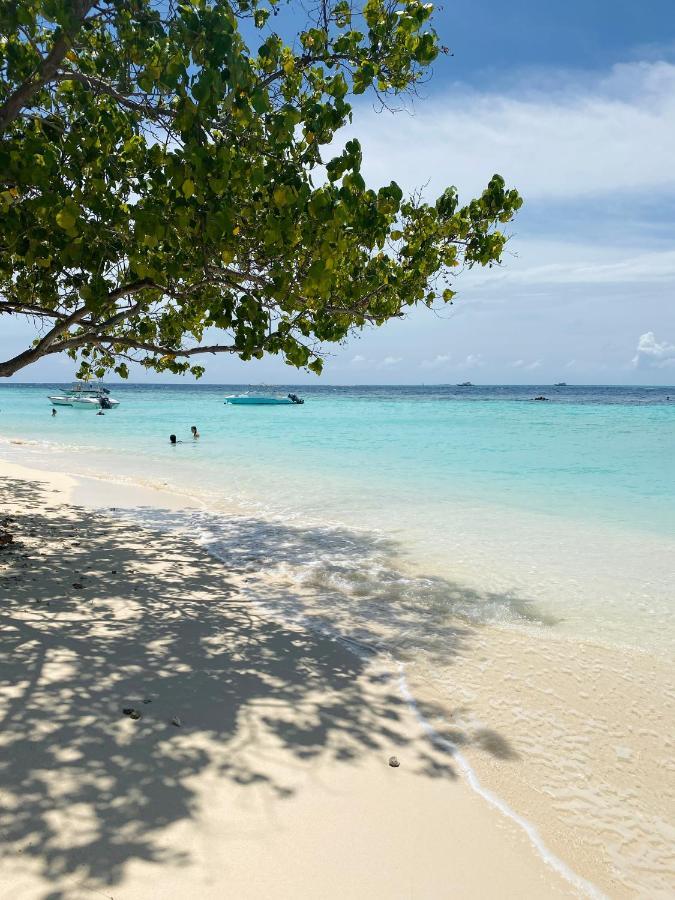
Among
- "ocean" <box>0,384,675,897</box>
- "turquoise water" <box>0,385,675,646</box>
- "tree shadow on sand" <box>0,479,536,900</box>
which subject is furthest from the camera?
"turquoise water" <box>0,385,675,646</box>

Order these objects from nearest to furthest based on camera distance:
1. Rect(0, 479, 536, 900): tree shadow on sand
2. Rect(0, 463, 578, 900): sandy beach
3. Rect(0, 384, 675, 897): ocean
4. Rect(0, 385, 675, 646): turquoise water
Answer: Rect(0, 463, 578, 900): sandy beach, Rect(0, 479, 536, 900): tree shadow on sand, Rect(0, 384, 675, 897): ocean, Rect(0, 385, 675, 646): turquoise water

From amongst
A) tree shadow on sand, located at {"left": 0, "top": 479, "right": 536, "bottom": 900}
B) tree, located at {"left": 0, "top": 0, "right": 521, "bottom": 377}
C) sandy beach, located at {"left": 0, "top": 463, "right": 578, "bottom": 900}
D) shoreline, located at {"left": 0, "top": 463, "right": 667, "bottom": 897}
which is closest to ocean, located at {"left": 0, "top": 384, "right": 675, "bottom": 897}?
shoreline, located at {"left": 0, "top": 463, "right": 667, "bottom": 897}

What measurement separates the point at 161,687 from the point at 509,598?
5.64m

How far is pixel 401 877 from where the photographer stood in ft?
11.3

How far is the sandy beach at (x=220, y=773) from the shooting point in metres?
3.36

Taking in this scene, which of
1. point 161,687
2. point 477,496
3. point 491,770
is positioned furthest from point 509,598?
point 477,496

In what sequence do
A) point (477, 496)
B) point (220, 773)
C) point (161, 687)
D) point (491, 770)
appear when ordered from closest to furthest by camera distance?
point (220, 773) → point (491, 770) → point (161, 687) → point (477, 496)

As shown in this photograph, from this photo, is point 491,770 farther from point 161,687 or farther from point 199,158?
point 199,158

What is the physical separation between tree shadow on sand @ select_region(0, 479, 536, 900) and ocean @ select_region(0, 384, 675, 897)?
123mm

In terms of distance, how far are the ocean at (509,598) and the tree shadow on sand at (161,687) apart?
0.40 ft

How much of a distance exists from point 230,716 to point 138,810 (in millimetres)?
1321

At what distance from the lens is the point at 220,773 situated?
420 centimetres

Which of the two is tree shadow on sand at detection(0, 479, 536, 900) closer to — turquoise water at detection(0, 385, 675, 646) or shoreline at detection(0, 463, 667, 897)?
shoreline at detection(0, 463, 667, 897)

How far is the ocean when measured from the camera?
14.9 feet
